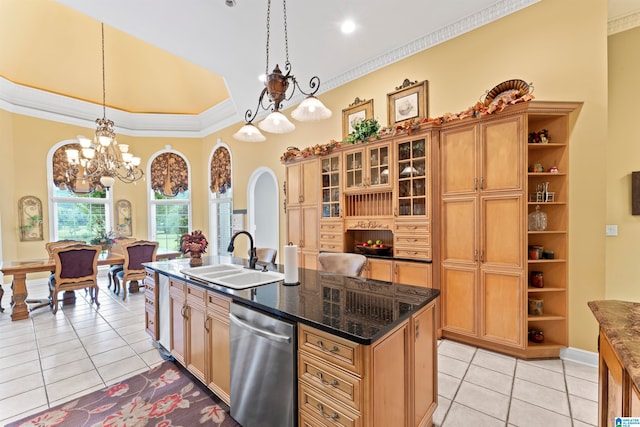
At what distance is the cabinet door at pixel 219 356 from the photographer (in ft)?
6.47

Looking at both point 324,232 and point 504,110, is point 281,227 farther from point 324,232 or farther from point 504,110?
point 504,110

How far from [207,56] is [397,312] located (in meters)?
4.94

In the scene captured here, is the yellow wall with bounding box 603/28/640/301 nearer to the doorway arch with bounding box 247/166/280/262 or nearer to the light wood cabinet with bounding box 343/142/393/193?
the light wood cabinet with bounding box 343/142/393/193

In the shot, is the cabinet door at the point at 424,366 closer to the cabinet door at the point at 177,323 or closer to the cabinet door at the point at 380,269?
the cabinet door at the point at 380,269

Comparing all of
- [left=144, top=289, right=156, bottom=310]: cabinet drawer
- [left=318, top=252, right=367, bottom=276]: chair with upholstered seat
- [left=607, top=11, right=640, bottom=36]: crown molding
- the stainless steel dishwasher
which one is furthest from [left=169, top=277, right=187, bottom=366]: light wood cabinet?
[left=607, top=11, right=640, bottom=36]: crown molding

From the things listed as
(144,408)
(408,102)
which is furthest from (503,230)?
(144,408)

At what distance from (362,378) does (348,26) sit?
4.03 m

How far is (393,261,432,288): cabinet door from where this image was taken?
313cm

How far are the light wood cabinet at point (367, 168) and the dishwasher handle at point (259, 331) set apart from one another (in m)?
2.43

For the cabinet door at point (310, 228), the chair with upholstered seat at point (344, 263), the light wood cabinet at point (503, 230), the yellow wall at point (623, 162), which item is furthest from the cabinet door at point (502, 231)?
the cabinet door at point (310, 228)

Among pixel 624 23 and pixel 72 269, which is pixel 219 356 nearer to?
pixel 72 269

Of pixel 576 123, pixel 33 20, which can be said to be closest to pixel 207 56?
pixel 33 20

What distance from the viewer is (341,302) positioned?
1.66 m

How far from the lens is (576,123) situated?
2650 millimetres
